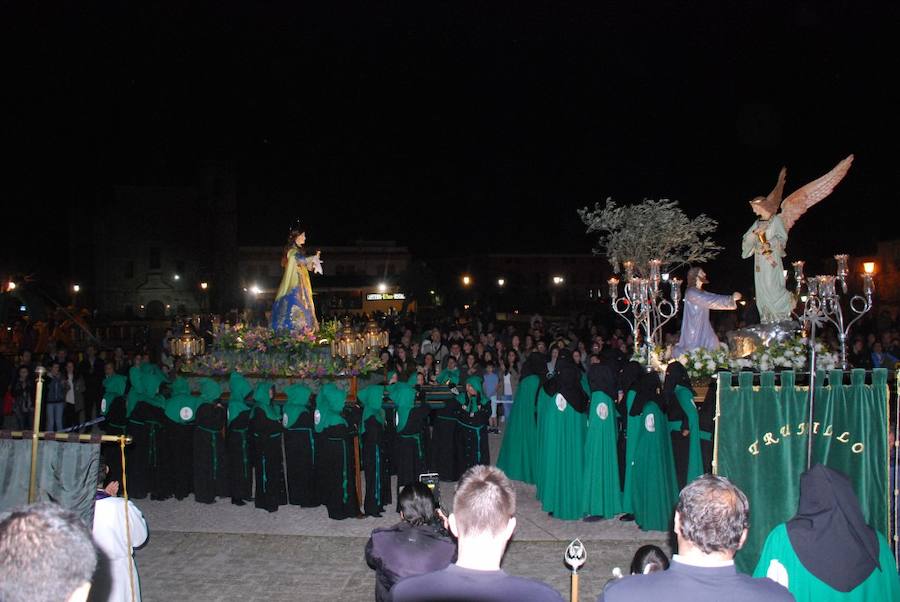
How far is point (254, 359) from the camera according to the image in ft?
46.2

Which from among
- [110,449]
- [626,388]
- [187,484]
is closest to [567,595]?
[626,388]

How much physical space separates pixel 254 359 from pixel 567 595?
9.43 m

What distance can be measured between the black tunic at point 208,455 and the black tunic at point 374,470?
1920 mm

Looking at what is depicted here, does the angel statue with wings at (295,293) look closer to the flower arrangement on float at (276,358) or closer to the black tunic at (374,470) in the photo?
the flower arrangement on float at (276,358)

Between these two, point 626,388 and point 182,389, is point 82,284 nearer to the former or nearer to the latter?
point 182,389

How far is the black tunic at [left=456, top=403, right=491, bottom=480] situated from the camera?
10.2 m

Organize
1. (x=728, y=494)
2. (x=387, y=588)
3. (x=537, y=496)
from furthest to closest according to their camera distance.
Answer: (x=537, y=496) < (x=387, y=588) < (x=728, y=494)

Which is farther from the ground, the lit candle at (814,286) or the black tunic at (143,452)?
the lit candle at (814,286)

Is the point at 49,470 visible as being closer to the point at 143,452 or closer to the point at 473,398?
the point at 143,452

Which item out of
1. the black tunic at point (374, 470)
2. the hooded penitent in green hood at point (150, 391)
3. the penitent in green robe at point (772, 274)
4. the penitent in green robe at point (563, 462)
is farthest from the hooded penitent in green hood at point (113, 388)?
the penitent in green robe at point (772, 274)

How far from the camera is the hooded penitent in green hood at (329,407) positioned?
848cm

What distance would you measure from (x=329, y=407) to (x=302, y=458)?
0.75 m

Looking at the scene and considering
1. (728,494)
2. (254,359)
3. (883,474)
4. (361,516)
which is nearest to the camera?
(728,494)

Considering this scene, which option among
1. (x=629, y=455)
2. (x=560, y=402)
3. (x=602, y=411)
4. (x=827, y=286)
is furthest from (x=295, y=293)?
(x=827, y=286)
